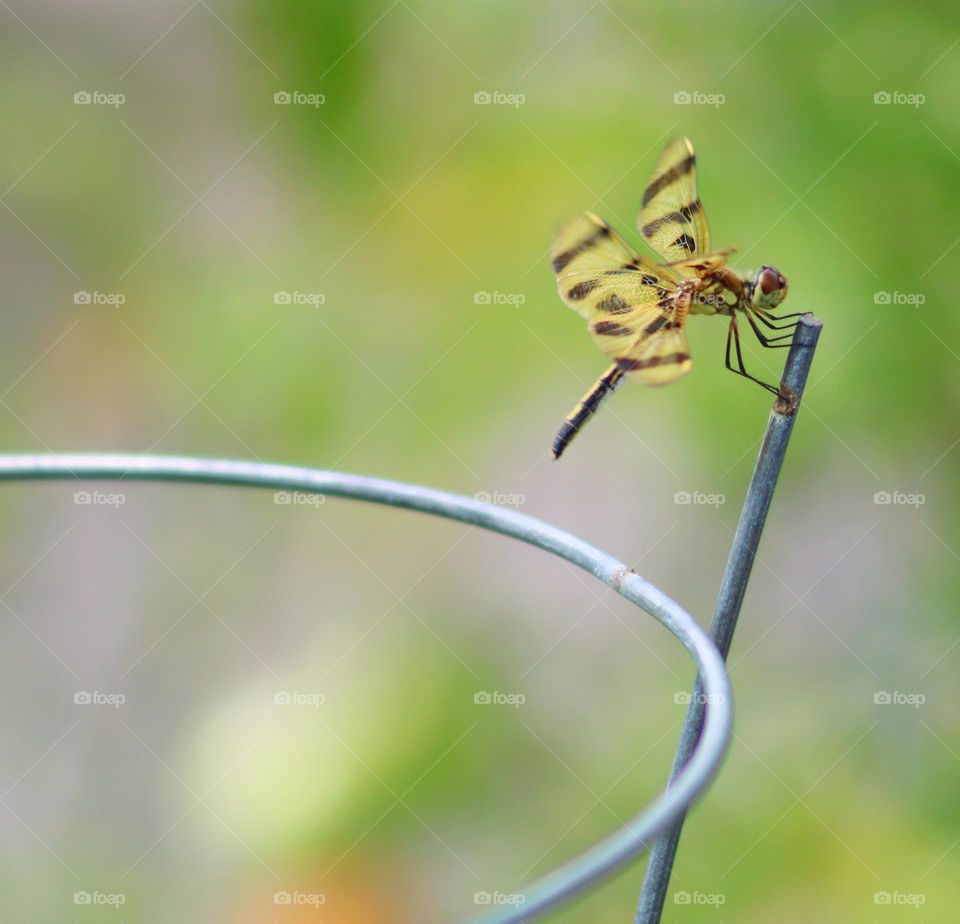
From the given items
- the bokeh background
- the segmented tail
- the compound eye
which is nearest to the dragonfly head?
the compound eye

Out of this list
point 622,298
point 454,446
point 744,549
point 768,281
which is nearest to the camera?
point 744,549

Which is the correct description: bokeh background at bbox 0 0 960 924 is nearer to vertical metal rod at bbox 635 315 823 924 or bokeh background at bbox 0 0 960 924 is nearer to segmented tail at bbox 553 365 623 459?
segmented tail at bbox 553 365 623 459

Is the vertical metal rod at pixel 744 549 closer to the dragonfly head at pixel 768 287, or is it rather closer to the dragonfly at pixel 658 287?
the dragonfly at pixel 658 287

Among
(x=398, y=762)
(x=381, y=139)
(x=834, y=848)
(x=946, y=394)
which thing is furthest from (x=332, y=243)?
(x=834, y=848)

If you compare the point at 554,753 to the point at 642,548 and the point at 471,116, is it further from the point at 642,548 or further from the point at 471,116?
the point at 471,116

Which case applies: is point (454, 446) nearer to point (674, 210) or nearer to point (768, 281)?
point (674, 210)

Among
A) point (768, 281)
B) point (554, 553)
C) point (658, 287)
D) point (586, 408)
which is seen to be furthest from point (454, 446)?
point (554, 553)
